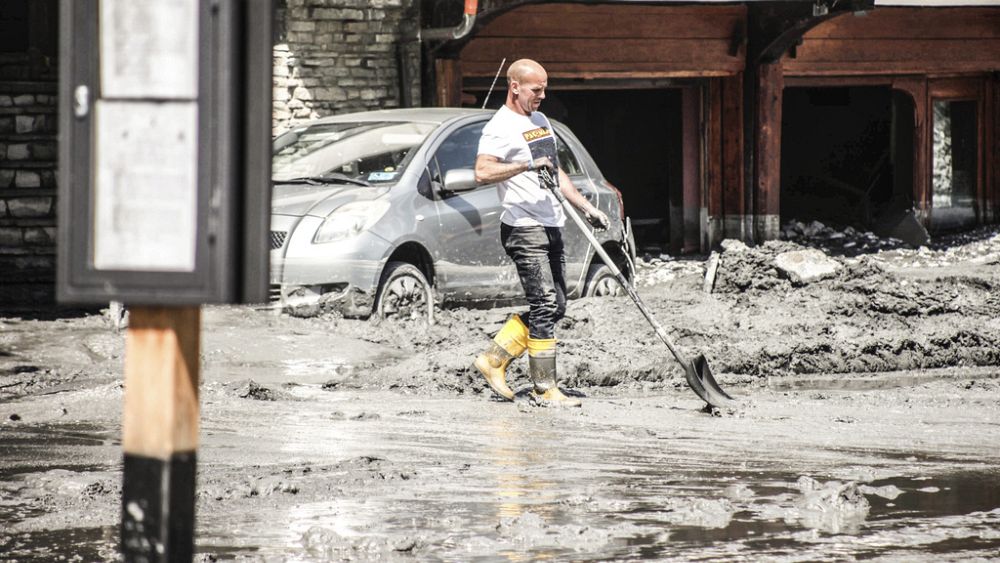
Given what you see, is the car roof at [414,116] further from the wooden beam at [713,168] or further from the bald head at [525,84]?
the wooden beam at [713,168]

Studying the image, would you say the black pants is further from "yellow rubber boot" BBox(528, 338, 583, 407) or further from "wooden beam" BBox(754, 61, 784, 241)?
"wooden beam" BBox(754, 61, 784, 241)

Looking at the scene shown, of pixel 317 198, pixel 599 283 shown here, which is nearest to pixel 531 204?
pixel 317 198

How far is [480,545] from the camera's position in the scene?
489 centimetres

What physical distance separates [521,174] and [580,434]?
63.6 inches

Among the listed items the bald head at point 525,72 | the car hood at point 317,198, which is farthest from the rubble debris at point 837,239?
the bald head at point 525,72

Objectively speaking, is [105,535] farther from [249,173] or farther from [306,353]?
[306,353]

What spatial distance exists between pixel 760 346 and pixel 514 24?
24.3ft

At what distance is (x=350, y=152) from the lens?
36.8ft

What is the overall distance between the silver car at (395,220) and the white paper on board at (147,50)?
7.56 m

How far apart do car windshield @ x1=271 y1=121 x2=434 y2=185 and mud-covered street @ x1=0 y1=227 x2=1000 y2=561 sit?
45.0 inches

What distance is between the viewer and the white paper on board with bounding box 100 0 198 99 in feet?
8.23

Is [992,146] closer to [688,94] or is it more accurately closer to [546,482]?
[688,94]

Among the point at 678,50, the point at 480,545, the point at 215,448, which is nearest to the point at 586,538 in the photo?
the point at 480,545

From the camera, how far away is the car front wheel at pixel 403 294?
10391 millimetres
